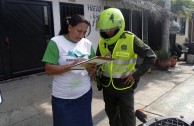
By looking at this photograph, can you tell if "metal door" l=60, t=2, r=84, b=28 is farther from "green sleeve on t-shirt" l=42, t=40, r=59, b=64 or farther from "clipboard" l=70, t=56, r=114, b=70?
"clipboard" l=70, t=56, r=114, b=70

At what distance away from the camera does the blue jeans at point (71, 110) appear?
220 centimetres

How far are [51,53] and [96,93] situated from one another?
327 cm

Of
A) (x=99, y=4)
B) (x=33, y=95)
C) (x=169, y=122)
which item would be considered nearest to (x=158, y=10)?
(x=99, y=4)

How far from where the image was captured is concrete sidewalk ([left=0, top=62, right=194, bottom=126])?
12.6 ft

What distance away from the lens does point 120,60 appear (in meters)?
2.50

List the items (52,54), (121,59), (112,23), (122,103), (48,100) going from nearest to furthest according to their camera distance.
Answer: (52,54) < (112,23) < (121,59) < (122,103) < (48,100)

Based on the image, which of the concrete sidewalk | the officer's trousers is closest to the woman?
the officer's trousers

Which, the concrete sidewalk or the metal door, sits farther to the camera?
the metal door

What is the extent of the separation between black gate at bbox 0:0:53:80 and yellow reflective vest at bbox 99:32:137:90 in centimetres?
376

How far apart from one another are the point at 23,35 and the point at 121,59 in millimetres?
4144

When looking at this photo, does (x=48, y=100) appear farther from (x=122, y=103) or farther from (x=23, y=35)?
(x=122, y=103)

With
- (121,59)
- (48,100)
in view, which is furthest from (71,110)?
(48,100)

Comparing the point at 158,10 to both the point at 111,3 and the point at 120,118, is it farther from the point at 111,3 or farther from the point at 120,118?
the point at 120,118

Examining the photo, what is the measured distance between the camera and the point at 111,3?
333 inches
